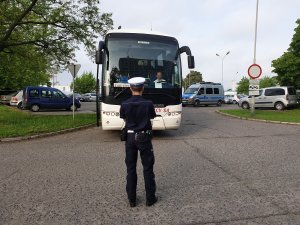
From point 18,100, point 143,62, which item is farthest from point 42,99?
point 143,62

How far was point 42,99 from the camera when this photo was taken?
83.2 ft

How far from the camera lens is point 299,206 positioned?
4453 millimetres

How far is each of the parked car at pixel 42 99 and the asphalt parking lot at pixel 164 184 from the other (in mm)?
15907

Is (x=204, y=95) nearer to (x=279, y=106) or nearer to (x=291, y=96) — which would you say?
(x=279, y=106)

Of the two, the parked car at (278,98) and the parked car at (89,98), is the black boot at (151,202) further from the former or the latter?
the parked car at (89,98)

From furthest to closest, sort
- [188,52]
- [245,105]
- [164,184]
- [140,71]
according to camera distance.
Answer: [245,105] → [188,52] → [140,71] → [164,184]

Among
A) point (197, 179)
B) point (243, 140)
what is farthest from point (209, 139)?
point (197, 179)

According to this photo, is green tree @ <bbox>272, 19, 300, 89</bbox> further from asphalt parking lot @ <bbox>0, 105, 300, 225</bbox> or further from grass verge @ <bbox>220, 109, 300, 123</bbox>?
→ asphalt parking lot @ <bbox>0, 105, 300, 225</bbox>

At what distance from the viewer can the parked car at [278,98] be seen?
2602 centimetres

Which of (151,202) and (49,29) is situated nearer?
(151,202)

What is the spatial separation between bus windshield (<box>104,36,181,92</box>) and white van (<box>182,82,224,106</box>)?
74.8ft

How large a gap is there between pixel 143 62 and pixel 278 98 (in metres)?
19.0

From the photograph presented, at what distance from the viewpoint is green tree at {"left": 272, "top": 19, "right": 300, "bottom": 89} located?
28.5 m

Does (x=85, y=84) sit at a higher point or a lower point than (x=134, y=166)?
higher
